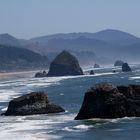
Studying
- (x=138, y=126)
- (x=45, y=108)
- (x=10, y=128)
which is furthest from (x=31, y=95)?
(x=138, y=126)

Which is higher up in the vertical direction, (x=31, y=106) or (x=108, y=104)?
(x=108, y=104)

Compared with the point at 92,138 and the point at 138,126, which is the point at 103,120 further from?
the point at 92,138

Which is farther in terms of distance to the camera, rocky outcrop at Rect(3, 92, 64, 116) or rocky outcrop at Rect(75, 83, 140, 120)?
rocky outcrop at Rect(3, 92, 64, 116)

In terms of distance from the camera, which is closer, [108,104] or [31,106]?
[108,104]

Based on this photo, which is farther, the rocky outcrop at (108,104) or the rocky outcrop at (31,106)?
the rocky outcrop at (31,106)
